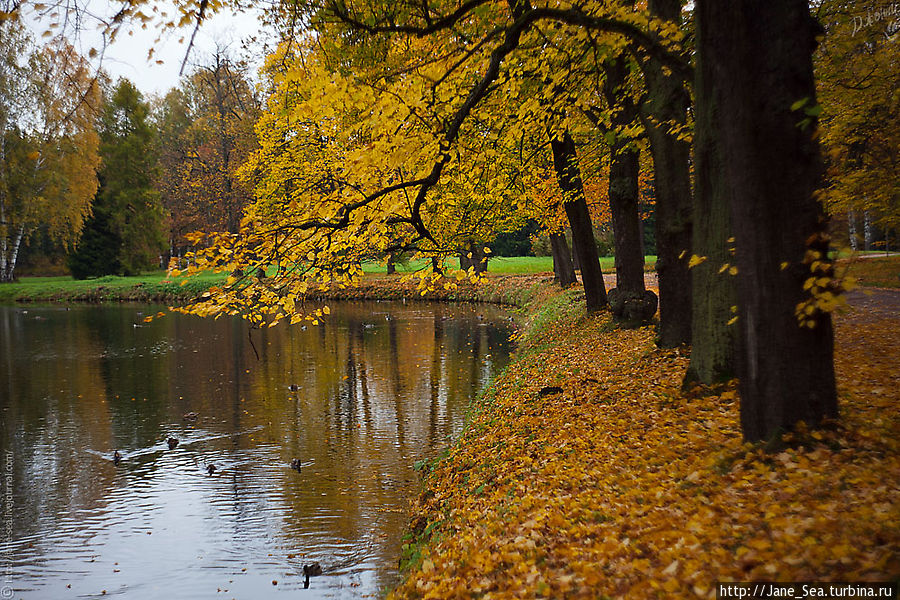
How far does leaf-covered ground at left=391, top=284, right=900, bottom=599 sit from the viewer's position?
349 centimetres

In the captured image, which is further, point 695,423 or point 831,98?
point 831,98

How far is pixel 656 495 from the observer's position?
4824 mm

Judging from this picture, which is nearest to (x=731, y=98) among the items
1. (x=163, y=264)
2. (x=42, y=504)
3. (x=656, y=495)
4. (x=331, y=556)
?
(x=656, y=495)

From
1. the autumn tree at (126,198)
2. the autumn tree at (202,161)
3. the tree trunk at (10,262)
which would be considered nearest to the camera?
the autumn tree at (202,161)

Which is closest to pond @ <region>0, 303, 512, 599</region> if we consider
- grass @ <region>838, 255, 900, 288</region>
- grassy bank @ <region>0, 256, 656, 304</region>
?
grass @ <region>838, 255, 900, 288</region>

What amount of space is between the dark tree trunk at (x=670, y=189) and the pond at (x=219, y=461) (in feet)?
15.1

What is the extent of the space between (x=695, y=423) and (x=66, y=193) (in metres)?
42.4

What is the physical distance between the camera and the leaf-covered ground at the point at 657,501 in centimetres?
349

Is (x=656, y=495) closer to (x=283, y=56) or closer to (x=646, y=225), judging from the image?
(x=283, y=56)

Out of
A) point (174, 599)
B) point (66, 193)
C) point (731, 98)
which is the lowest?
point (174, 599)

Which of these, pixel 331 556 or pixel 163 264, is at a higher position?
pixel 163 264

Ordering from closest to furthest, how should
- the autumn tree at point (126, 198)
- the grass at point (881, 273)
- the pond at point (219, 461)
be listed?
the pond at point (219, 461)
the grass at point (881, 273)
the autumn tree at point (126, 198)

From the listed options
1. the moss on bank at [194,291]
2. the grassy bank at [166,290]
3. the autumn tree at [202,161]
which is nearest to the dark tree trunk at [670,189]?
the moss on bank at [194,291]

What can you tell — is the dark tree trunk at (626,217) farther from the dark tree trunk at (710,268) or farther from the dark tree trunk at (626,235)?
the dark tree trunk at (710,268)
